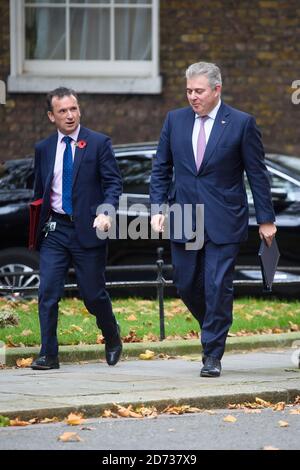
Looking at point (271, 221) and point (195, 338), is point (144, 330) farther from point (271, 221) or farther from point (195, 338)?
point (271, 221)

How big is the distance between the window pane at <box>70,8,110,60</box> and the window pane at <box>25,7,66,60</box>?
16 cm

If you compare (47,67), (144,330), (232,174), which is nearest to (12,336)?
(144,330)

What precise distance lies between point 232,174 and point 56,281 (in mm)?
1406

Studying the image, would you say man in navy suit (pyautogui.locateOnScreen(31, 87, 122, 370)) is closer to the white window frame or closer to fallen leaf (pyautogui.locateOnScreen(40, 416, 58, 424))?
fallen leaf (pyautogui.locateOnScreen(40, 416, 58, 424))

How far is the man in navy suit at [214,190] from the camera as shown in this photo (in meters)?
9.36

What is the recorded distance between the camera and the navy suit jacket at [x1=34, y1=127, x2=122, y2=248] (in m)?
9.70

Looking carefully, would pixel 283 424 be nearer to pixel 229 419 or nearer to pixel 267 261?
pixel 229 419

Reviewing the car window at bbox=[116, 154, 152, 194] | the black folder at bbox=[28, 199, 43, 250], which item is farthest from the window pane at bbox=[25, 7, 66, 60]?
the black folder at bbox=[28, 199, 43, 250]

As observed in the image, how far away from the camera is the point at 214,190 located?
9.36 m

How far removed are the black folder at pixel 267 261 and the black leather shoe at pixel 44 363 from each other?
→ 1541mm

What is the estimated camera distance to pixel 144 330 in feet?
39.0

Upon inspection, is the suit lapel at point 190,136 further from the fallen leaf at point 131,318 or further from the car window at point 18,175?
the car window at point 18,175

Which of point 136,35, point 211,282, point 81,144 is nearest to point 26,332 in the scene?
point 81,144

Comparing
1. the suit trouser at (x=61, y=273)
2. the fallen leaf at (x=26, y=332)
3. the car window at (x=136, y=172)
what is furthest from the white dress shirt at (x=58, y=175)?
the car window at (x=136, y=172)
